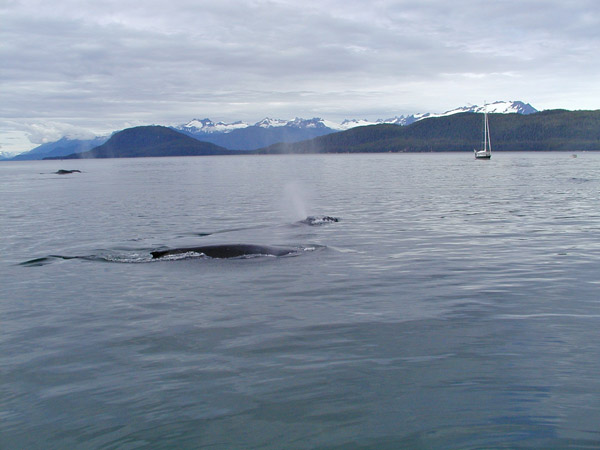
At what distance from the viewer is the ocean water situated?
8234 millimetres

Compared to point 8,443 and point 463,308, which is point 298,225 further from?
point 8,443

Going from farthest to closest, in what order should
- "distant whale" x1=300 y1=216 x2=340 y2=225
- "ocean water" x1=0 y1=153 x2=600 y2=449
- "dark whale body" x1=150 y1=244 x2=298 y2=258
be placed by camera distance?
"distant whale" x1=300 y1=216 x2=340 y2=225, "dark whale body" x1=150 y1=244 x2=298 y2=258, "ocean water" x1=0 y1=153 x2=600 y2=449

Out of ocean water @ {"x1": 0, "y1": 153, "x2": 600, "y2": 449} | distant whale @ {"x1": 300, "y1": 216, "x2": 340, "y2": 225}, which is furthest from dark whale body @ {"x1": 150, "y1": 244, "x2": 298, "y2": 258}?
distant whale @ {"x1": 300, "y1": 216, "x2": 340, "y2": 225}

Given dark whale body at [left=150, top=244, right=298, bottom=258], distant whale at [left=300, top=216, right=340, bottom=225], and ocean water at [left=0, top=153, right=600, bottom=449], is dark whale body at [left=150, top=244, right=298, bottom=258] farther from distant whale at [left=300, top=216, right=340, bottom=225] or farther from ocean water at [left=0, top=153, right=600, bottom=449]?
distant whale at [left=300, top=216, right=340, bottom=225]

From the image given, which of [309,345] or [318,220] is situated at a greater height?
[318,220]

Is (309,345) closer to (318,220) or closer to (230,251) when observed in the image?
(230,251)

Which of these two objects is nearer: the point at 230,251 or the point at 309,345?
the point at 309,345

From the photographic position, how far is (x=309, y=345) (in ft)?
→ 37.6

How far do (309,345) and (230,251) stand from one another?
10.2 m

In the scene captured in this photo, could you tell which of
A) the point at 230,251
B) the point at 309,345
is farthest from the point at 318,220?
the point at 309,345

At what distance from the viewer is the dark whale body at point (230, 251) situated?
2109cm

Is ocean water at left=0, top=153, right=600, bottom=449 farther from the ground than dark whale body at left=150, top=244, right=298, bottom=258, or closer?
closer

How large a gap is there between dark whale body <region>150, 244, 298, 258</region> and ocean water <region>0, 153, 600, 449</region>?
1.45ft

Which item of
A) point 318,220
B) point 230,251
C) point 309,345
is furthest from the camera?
point 318,220
